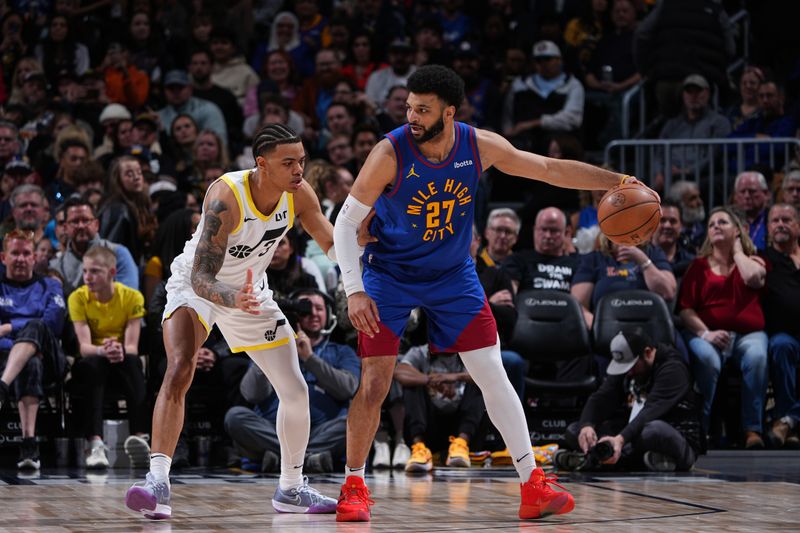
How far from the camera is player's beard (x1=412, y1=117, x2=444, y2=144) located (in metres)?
5.30

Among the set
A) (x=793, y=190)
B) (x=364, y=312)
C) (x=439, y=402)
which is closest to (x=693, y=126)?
(x=793, y=190)

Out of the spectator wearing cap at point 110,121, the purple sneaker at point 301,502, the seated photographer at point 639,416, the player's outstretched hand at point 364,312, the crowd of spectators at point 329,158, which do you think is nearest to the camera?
the player's outstretched hand at point 364,312

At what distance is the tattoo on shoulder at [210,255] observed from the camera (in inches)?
206

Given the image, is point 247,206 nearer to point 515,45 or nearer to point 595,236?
point 595,236

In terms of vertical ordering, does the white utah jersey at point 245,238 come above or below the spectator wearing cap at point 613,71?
below

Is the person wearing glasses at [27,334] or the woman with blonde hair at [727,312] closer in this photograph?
the person wearing glasses at [27,334]

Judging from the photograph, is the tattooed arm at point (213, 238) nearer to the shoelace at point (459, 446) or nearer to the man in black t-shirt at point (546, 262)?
the shoelace at point (459, 446)

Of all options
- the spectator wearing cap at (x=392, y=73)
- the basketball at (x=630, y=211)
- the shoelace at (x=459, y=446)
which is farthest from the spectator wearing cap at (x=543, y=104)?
the basketball at (x=630, y=211)

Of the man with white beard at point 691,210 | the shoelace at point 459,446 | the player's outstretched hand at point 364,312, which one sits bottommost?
the shoelace at point 459,446

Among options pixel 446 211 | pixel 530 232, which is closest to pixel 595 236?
pixel 530 232

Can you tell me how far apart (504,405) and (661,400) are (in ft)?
8.48

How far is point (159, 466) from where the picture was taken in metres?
5.23

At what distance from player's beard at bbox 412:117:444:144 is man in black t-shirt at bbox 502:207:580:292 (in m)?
3.77

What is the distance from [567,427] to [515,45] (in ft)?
19.0
